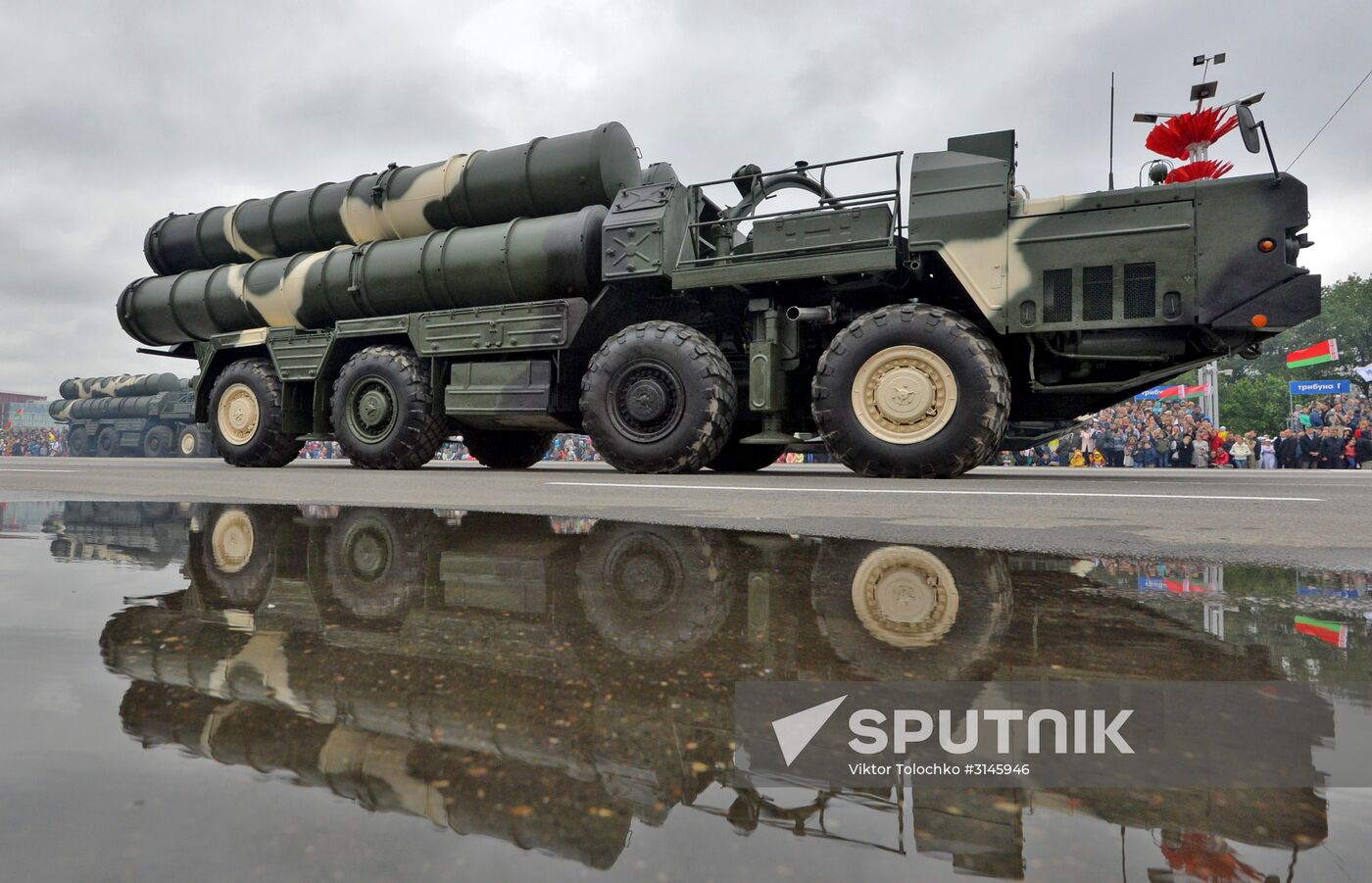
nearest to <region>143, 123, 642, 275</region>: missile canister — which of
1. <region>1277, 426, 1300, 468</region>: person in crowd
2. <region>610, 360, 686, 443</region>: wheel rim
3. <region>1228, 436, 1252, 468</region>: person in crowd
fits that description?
<region>610, 360, 686, 443</region>: wheel rim

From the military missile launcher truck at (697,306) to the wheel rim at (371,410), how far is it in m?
0.03

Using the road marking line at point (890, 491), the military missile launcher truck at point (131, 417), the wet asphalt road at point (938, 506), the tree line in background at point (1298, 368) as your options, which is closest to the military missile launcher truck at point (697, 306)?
the wet asphalt road at point (938, 506)

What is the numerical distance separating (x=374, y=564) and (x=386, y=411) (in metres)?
6.80

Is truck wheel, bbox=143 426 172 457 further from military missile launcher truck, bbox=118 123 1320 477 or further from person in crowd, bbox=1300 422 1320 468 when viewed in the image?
person in crowd, bbox=1300 422 1320 468

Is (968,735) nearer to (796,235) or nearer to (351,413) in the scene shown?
(796,235)

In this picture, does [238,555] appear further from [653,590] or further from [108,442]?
[108,442]

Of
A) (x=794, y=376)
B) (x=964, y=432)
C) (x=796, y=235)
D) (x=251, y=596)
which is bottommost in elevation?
(x=251, y=596)

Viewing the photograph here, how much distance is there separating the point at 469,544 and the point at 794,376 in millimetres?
5069

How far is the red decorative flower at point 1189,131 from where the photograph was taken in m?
6.51

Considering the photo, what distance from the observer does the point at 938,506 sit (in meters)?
3.49

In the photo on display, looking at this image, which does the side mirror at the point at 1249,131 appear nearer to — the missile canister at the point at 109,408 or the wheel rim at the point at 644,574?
the wheel rim at the point at 644,574

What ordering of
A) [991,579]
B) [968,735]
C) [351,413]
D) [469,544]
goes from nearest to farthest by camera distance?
[968,735]
[991,579]
[469,544]
[351,413]

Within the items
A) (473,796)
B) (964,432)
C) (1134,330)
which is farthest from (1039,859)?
(1134,330)

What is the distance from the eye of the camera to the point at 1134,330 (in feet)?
18.7
